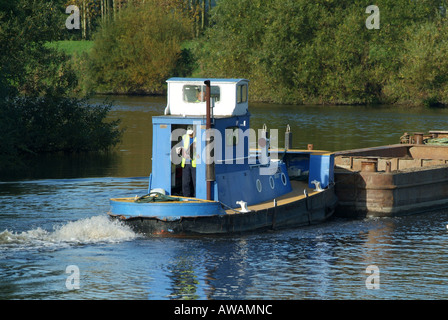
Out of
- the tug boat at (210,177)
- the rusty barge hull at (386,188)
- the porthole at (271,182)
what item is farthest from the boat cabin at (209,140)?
the rusty barge hull at (386,188)

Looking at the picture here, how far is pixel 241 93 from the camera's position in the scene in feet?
76.1

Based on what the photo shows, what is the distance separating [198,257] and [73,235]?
3.70 m

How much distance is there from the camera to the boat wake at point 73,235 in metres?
20.8

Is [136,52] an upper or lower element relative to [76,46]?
lower

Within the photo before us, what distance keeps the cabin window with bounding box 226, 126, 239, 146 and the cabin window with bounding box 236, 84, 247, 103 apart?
2.72 feet

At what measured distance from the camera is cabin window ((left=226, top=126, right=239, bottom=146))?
22734mm

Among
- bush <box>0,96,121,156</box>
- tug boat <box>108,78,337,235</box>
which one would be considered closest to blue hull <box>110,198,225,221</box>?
tug boat <box>108,78,337,235</box>

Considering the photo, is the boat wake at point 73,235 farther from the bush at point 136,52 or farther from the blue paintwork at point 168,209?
the bush at point 136,52

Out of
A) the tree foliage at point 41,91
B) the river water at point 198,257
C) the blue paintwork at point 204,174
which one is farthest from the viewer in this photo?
the tree foliage at point 41,91

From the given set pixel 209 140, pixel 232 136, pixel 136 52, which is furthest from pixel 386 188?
pixel 136 52

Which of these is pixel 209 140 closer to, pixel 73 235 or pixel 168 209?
pixel 168 209

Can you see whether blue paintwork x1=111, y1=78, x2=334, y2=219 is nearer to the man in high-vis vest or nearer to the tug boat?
the tug boat

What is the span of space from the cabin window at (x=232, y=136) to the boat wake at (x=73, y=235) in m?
3.76

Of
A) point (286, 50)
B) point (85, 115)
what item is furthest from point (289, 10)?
point (85, 115)
